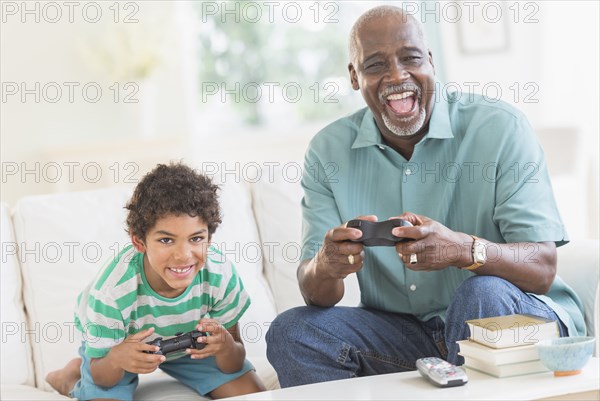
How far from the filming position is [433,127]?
6.84ft

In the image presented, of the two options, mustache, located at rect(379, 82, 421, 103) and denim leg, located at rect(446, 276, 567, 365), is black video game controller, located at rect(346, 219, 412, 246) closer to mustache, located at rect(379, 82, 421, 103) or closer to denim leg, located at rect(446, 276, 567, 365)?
denim leg, located at rect(446, 276, 567, 365)

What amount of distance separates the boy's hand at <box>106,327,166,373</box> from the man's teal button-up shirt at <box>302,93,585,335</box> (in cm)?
44

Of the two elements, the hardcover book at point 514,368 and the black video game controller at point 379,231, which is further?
the black video game controller at point 379,231

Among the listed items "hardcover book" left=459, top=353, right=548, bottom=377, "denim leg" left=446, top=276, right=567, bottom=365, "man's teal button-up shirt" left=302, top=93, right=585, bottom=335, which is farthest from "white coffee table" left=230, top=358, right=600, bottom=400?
"man's teal button-up shirt" left=302, top=93, right=585, bottom=335

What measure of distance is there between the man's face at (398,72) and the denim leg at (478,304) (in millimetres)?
489

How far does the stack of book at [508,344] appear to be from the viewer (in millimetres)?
1568

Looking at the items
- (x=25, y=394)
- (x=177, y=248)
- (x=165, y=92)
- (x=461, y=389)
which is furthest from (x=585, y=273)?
(x=165, y=92)

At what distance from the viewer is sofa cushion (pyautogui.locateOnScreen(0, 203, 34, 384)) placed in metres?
2.23

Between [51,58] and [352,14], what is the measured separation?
6.10ft

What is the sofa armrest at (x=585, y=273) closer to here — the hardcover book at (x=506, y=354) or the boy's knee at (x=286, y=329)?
the hardcover book at (x=506, y=354)

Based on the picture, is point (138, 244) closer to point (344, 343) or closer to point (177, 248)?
point (177, 248)

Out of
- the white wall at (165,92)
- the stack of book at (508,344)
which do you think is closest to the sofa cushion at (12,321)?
the stack of book at (508,344)

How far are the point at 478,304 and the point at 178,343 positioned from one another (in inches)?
27.7

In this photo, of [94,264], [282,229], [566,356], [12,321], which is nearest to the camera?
[566,356]
